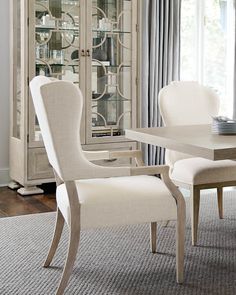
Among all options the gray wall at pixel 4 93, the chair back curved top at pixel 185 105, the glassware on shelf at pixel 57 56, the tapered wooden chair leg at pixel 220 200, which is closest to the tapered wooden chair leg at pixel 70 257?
the chair back curved top at pixel 185 105

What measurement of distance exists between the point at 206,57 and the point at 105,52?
62.0 inches

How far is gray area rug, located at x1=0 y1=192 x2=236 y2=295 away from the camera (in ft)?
8.49

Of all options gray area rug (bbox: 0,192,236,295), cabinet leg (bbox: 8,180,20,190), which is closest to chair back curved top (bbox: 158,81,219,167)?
gray area rug (bbox: 0,192,236,295)

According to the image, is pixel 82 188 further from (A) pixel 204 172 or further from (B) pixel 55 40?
(B) pixel 55 40

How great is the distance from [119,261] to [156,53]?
283 cm

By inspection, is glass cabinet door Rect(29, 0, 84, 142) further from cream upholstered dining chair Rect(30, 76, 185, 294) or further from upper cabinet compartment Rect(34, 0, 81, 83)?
cream upholstered dining chair Rect(30, 76, 185, 294)

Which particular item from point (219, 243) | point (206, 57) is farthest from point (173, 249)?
point (206, 57)

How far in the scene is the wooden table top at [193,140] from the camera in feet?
7.79

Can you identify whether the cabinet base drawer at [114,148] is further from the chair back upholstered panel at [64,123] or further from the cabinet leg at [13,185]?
the chair back upholstered panel at [64,123]

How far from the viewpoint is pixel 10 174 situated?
4.94 metres

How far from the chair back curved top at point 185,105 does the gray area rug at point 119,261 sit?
22.5 inches

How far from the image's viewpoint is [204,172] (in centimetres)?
320

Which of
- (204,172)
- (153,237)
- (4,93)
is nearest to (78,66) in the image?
(4,93)

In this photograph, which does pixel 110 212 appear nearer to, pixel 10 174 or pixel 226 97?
pixel 10 174
